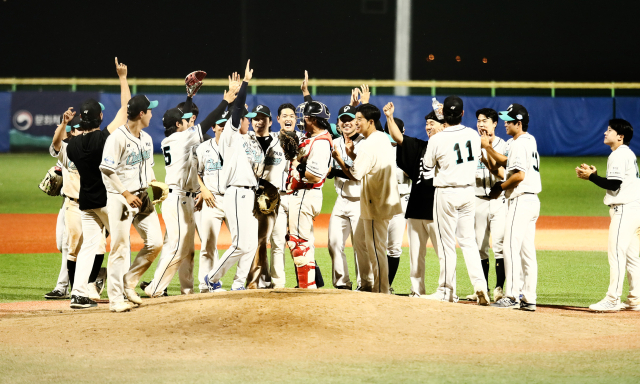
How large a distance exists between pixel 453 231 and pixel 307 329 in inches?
A: 76.1

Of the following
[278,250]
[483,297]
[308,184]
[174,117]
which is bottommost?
[483,297]

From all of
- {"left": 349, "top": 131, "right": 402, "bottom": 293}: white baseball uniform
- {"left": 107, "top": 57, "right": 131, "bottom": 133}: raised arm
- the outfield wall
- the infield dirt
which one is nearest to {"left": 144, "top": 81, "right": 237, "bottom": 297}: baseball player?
{"left": 107, "top": 57, "right": 131, "bottom": 133}: raised arm

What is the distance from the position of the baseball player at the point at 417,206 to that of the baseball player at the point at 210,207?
5.66 feet

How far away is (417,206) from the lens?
6559mm

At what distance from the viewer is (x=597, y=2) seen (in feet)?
113

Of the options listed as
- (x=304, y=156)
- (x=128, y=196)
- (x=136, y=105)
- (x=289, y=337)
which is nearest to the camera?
(x=289, y=337)

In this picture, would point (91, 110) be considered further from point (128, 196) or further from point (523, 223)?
point (523, 223)

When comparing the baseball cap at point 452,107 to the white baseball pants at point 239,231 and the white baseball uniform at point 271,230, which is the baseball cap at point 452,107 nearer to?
the white baseball uniform at point 271,230

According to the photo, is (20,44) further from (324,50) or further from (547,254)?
(547,254)

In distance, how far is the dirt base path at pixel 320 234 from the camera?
10.7 metres

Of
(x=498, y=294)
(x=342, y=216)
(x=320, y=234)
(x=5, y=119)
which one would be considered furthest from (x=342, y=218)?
(x=5, y=119)

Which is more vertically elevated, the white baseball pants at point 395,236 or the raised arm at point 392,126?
the raised arm at point 392,126

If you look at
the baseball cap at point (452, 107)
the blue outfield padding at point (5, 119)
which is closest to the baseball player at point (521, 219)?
the baseball cap at point (452, 107)

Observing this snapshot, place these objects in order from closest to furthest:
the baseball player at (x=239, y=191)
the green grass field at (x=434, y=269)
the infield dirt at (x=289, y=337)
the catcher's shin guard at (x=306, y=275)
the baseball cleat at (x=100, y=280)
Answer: the infield dirt at (x=289, y=337) → the baseball player at (x=239, y=191) → the catcher's shin guard at (x=306, y=275) → the baseball cleat at (x=100, y=280) → the green grass field at (x=434, y=269)
